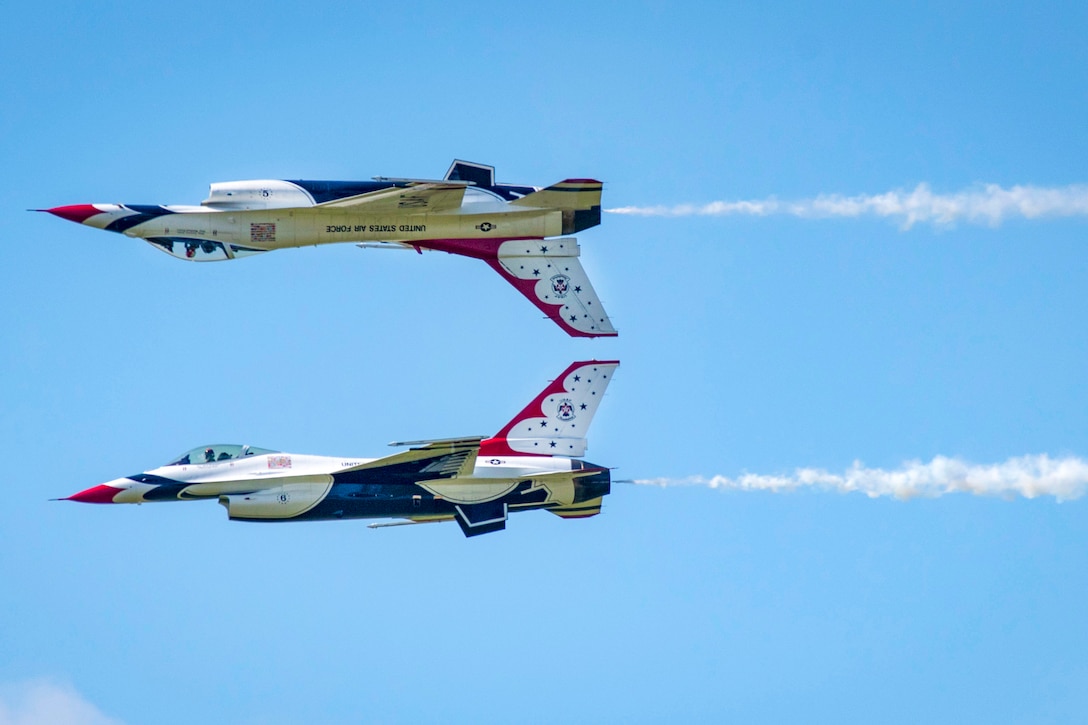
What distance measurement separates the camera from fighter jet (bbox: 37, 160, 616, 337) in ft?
216

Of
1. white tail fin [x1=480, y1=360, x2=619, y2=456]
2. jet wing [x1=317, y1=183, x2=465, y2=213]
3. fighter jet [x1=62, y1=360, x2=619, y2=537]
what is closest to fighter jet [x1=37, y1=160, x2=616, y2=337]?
jet wing [x1=317, y1=183, x2=465, y2=213]

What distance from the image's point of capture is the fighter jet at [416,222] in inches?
2596

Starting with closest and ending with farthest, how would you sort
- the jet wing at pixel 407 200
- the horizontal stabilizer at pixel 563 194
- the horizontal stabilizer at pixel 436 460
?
the horizontal stabilizer at pixel 436 460
the jet wing at pixel 407 200
the horizontal stabilizer at pixel 563 194

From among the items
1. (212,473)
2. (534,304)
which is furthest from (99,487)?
(534,304)

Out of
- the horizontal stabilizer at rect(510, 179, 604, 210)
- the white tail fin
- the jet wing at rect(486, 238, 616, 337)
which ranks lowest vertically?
the white tail fin

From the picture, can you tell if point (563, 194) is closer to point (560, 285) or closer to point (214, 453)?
point (560, 285)

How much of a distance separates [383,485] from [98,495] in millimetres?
6638

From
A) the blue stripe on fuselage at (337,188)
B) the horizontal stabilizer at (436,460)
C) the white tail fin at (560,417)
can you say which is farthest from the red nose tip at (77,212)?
the white tail fin at (560,417)

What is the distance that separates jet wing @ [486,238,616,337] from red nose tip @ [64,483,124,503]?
34.8 feet

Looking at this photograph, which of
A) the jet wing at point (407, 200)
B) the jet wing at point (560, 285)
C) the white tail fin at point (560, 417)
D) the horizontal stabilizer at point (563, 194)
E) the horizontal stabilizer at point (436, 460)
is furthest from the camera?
the jet wing at point (560, 285)

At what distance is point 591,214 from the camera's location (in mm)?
67250

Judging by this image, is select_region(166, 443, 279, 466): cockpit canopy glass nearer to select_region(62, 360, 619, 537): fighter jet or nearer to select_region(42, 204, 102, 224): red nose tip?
select_region(62, 360, 619, 537): fighter jet

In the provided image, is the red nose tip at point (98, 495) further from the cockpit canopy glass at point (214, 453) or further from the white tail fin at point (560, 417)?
the white tail fin at point (560, 417)

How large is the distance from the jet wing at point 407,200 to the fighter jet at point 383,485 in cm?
590
